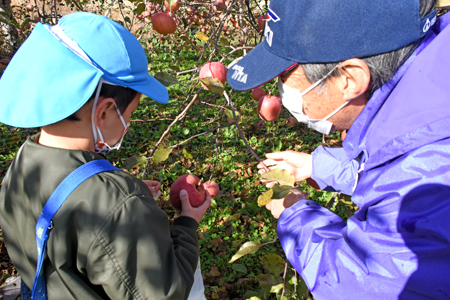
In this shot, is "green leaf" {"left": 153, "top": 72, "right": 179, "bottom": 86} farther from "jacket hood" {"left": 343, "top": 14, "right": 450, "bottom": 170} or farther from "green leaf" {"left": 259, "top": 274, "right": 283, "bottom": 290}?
"green leaf" {"left": 259, "top": 274, "right": 283, "bottom": 290}

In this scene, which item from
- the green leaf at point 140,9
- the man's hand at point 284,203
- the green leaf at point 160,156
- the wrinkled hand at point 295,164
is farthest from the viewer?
the green leaf at point 140,9

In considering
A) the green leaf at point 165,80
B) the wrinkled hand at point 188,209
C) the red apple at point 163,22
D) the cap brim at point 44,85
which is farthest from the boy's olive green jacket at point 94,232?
the red apple at point 163,22

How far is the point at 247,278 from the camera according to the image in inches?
88.1

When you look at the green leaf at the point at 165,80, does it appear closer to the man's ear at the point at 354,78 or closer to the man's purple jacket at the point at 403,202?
the man's ear at the point at 354,78

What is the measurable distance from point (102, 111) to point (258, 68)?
59 centimetres

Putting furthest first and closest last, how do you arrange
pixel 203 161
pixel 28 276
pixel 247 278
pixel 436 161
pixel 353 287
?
pixel 203 161 < pixel 247 278 < pixel 28 276 < pixel 353 287 < pixel 436 161

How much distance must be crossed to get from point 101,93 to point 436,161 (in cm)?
99

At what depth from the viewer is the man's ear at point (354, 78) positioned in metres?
0.97

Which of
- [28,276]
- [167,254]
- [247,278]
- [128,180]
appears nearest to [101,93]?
[128,180]

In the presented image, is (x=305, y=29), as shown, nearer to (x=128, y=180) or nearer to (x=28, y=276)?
(x=128, y=180)

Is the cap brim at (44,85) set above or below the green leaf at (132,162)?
above

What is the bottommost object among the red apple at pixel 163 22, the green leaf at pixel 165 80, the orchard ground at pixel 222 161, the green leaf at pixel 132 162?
the orchard ground at pixel 222 161

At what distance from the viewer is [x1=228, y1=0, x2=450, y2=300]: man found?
0.79m

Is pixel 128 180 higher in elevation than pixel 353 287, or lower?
higher
